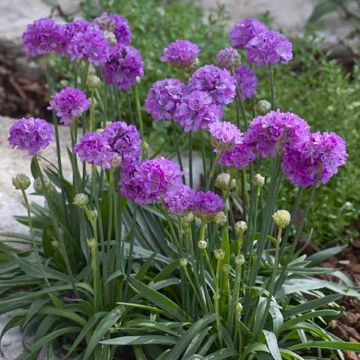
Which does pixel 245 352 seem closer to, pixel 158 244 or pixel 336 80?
pixel 158 244

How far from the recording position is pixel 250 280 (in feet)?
8.76

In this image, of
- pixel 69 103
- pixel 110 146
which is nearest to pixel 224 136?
pixel 110 146

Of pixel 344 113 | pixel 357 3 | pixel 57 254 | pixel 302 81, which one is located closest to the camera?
pixel 57 254

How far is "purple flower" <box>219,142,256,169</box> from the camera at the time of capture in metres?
2.41

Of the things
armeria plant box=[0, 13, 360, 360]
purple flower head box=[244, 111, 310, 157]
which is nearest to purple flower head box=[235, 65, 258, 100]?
armeria plant box=[0, 13, 360, 360]

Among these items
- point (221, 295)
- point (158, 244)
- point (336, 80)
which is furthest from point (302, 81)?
point (221, 295)

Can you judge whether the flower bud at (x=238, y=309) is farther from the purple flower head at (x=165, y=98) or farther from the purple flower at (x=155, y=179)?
the purple flower head at (x=165, y=98)

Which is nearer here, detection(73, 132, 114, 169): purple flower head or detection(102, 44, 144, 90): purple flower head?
detection(73, 132, 114, 169): purple flower head

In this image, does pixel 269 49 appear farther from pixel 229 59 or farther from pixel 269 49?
pixel 229 59

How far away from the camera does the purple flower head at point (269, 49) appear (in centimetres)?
274

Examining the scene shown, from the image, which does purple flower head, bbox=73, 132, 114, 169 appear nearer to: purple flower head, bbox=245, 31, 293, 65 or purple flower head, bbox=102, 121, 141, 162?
purple flower head, bbox=102, 121, 141, 162

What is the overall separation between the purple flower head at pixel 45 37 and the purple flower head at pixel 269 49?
2.03ft

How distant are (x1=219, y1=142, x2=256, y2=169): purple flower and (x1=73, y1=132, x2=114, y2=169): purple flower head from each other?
0.33m

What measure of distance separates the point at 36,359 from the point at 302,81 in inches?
90.8
